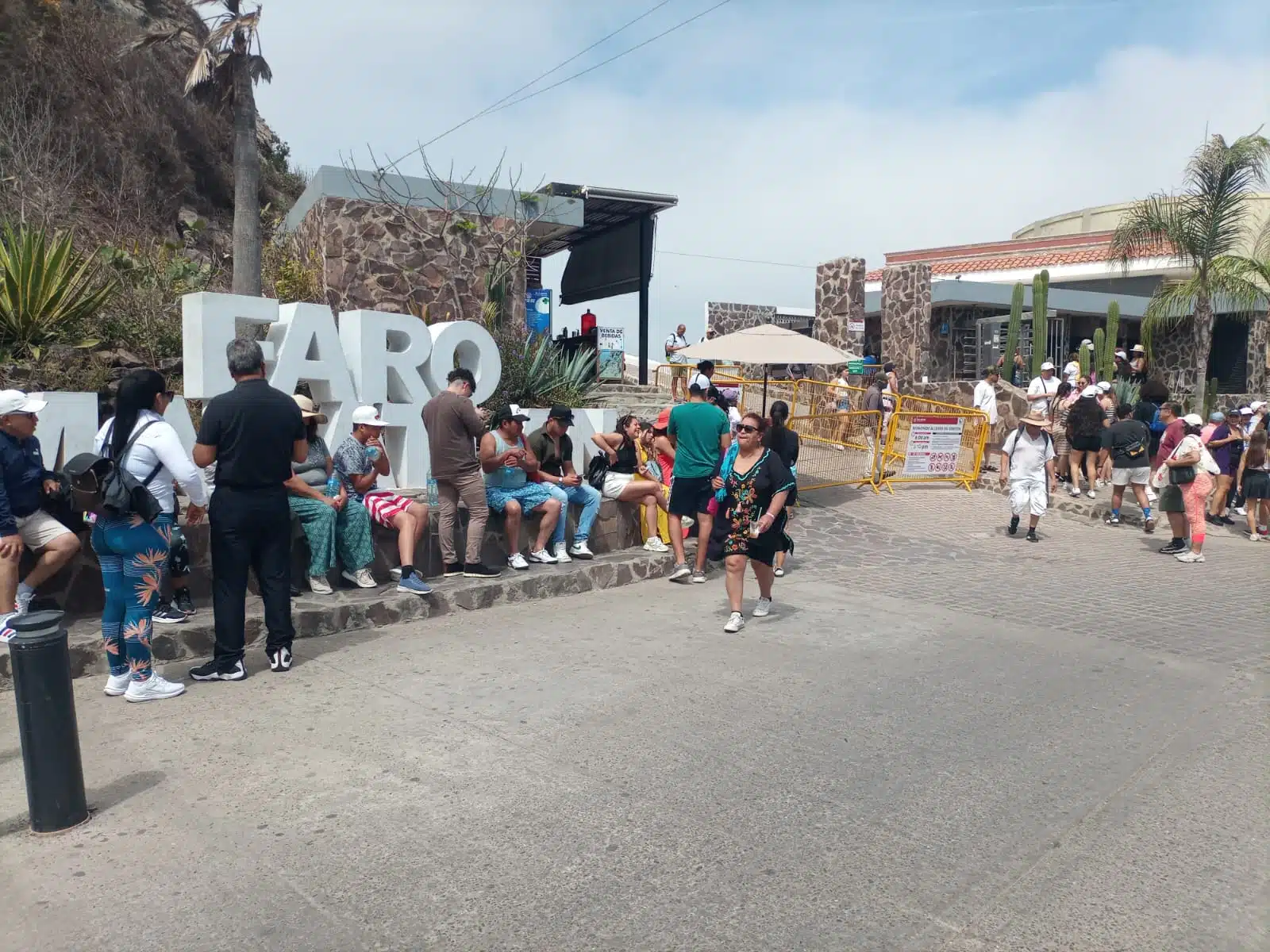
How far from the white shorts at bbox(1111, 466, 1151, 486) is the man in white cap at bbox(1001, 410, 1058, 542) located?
1.57m

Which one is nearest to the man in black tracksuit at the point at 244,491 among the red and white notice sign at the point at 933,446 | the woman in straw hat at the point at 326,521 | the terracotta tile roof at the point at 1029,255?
the woman in straw hat at the point at 326,521

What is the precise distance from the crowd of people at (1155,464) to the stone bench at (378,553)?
5083 mm

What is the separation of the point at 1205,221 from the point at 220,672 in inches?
788

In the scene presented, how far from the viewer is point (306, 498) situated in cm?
715

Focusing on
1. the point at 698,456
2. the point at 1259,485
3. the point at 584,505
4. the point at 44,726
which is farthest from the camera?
the point at 1259,485

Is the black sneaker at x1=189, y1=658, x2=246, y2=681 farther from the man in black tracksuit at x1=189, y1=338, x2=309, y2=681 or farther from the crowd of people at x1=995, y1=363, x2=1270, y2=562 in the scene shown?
the crowd of people at x1=995, y1=363, x2=1270, y2=562

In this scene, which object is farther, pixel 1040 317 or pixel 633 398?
pixel 1040 317

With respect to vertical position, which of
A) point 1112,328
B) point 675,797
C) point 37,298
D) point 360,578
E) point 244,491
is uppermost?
point 1112,328

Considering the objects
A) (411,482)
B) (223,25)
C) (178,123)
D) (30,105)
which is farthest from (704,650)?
(178,123)

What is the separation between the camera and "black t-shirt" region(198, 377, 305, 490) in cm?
541

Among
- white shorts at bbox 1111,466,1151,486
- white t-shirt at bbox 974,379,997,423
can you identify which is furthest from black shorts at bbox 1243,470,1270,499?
white t-shirt at bbox 974,379,997,423

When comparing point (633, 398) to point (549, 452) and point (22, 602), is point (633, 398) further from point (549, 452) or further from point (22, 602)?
point (22, 602)

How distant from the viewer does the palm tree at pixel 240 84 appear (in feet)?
46.1

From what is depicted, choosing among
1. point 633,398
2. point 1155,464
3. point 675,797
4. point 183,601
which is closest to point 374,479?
point 183,601
